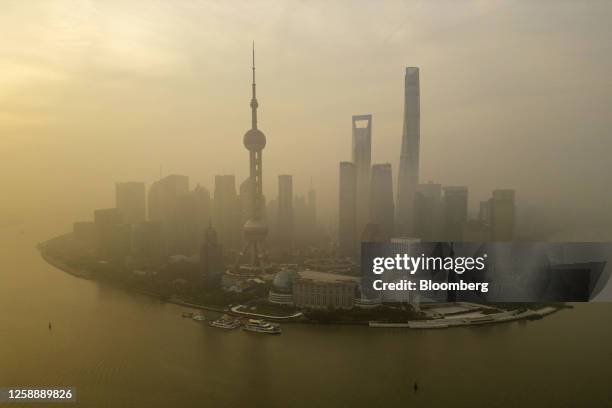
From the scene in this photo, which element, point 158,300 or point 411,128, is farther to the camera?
point 411,128

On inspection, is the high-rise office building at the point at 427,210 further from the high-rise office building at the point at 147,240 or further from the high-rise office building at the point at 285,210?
the high-rise office building at the point at 147,240

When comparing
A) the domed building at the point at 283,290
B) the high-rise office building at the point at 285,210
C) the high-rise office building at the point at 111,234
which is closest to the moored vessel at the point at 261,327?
the domed building at the point at 283,290

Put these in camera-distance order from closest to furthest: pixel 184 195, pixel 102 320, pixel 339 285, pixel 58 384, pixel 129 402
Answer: pixel 129 402 < pixel 58 384 < pixel 102 320 < pixel 339 285 < pixel 184 195

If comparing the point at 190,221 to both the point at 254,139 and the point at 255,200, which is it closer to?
the point at 255,200

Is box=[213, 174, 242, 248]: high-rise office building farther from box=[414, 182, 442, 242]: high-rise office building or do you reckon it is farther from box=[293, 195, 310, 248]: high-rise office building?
box=[414, 182, 442, 242]: high-rise office building

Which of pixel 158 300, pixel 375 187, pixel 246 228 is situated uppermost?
pixel 375 187

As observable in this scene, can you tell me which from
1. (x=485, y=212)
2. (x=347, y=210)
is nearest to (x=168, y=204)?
(x=347, y=210)

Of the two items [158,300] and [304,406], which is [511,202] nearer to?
[304,406]

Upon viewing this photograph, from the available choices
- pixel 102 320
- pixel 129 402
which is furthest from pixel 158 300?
pixel 129 402
